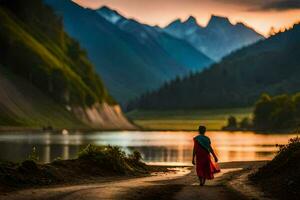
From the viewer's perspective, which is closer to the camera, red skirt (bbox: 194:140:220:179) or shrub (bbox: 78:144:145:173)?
red skirt (bbox: 194:140:220:179)

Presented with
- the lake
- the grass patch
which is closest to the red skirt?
the grass patch

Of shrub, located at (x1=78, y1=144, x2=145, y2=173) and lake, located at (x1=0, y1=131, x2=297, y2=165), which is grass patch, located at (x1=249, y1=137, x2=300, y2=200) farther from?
lake, located at (x1=0, y1=131, x2=297, y2=165)

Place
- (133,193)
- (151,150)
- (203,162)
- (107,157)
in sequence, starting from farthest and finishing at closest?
(151,150), (107,157), (203,162), (133,193)

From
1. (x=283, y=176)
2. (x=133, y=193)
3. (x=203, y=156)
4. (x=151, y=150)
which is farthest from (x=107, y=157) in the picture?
(x=151, y=150)

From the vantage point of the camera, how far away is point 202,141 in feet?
123

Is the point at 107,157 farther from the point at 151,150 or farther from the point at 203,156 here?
the point at 151,150

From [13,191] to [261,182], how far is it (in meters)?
12.8

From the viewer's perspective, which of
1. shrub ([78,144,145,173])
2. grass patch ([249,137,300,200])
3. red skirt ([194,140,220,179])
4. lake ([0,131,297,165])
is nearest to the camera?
grass patch ([249,137,300,200])

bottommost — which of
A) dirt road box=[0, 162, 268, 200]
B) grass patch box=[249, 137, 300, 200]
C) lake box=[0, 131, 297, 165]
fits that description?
dirt road box=[0, 162, 268, 200]

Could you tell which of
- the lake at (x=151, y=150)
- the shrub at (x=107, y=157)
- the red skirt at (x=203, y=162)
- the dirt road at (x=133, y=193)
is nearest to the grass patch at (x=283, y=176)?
the dirt road at (x=133, y=193)

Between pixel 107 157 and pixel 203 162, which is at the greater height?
pixel 107 157

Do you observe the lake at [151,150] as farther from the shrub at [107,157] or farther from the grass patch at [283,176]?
the grass patch at [283,176]

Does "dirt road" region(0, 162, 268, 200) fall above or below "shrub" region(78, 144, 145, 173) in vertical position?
below

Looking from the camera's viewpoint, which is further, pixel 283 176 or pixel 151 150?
pixel 151 150
